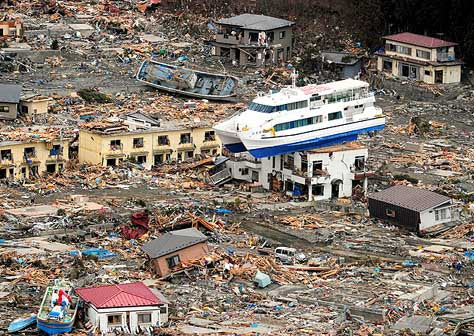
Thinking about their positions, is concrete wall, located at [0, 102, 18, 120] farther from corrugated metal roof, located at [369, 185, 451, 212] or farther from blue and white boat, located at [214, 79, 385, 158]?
corrugated metal roof, located at [369, 185, 451, 212]

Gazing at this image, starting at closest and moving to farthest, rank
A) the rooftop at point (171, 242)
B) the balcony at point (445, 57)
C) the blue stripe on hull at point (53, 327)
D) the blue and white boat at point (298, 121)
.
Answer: the blue stripe on hull at point (53, 327)
the rooftop at point (171, 242)
the blue and white boat at point (298, 121)
the balcony at point (445, 57)

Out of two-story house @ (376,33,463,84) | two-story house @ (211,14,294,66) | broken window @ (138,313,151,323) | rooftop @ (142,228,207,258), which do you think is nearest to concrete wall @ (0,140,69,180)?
rooftop @ (142,228,207,258)

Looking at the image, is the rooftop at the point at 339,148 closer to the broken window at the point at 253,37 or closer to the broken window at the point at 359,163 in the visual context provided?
the broken window at the point at 359,163

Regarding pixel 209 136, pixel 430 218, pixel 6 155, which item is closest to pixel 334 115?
pixel 209 136

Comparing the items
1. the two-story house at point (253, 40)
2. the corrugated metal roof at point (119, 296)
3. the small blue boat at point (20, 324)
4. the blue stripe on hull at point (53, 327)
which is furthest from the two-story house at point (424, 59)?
the blue stripe on hull at point (53, 327)

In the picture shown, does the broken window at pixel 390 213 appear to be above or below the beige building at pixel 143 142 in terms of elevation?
below

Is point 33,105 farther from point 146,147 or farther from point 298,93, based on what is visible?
point 298,93
